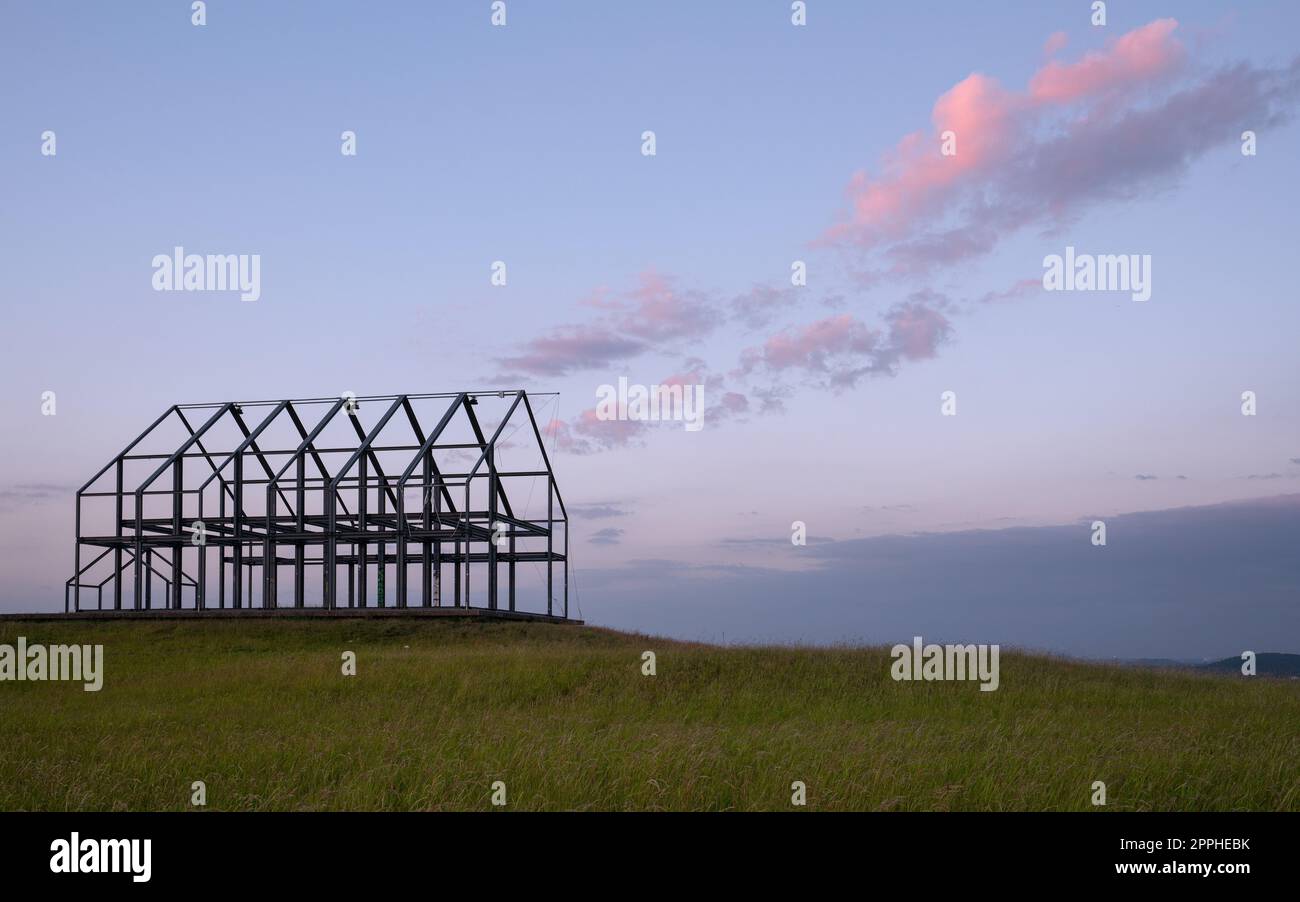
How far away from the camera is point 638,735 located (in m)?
15.6

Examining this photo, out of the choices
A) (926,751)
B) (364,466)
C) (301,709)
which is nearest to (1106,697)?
(926,751)

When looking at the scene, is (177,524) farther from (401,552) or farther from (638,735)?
(638,735)

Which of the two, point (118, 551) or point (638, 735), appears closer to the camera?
point (638, 735)

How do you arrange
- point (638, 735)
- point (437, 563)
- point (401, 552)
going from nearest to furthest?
point (638, 735)
point (401, 552)
point (437, 563)

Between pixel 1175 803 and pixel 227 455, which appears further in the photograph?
pixel 227 455

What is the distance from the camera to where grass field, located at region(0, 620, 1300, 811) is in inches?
480

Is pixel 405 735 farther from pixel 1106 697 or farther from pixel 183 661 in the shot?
pixel 183 661

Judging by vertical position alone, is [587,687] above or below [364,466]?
below

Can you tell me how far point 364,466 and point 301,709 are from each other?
25.7m

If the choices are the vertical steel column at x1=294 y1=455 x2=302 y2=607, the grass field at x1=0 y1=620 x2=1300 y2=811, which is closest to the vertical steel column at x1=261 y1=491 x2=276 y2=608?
the vertical steel column at x1=294 y1=455 x2=302 y2=607

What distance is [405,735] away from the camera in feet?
51.3

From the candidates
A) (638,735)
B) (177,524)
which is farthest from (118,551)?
(638,735)

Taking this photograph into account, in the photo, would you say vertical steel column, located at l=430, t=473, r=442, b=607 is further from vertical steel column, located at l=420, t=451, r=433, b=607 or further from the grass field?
the grass field
